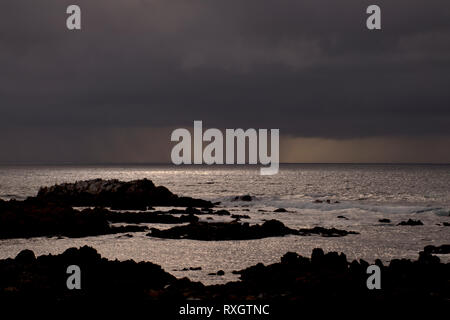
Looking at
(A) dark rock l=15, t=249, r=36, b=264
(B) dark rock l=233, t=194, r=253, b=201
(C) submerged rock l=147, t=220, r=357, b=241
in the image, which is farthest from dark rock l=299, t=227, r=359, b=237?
(B) dark rock l=233, t=194, r=253, b=201

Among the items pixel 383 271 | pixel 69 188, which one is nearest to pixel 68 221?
pixel 383 271

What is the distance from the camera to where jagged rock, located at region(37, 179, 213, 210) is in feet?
231

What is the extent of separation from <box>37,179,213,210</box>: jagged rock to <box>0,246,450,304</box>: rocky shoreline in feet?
155

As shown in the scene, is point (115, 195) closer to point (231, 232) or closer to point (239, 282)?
point (231, 232)

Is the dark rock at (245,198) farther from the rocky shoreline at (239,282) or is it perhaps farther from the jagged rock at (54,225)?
the rocky shoreline at (239,282)

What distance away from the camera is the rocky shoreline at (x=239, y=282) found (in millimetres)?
15406

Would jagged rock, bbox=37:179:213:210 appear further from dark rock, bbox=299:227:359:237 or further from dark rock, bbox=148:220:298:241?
dark rock, bbox=299:227:359:237

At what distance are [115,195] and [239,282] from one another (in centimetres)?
5721

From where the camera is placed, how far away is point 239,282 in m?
18.5

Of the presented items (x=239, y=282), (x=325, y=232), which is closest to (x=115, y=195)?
(x=325, y=232)

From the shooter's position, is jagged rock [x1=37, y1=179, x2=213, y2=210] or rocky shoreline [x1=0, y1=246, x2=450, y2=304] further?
jagged rock [x1=37, y1=179, x2=213, y2=210]

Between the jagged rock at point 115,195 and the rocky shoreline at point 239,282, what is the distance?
47.1 meters

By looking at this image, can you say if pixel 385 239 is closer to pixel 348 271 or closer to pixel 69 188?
pixel 348 271
